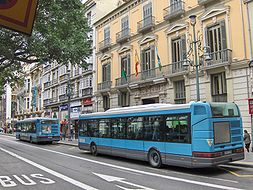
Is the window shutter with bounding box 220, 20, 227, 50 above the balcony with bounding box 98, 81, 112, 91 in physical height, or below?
above

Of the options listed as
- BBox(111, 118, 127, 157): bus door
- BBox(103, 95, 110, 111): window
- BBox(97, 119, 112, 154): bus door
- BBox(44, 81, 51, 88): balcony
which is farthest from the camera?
BBox(44, 81, 51, 88): balcony

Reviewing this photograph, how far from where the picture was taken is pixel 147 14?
27000mm

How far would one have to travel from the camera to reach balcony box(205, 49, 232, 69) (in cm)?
1902

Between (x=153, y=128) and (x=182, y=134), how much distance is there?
1867 millimetres

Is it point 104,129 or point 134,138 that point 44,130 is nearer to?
point 104,129

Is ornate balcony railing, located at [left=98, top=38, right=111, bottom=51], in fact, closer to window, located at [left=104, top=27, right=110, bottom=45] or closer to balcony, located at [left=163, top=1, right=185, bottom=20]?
window, located at [left=104, top=27, right=110, bottom=45]

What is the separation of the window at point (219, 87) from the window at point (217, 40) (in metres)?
1.40

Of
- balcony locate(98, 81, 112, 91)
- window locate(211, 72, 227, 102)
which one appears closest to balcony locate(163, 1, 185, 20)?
window locate(211, 72, 227, 102)

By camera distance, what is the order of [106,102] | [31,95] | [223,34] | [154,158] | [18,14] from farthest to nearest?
[31,95] < [106,102] < [223,34] < [154,158] < [18,14]

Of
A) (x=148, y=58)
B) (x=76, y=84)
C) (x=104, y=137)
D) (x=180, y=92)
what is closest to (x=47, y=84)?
(x=76, y=84)

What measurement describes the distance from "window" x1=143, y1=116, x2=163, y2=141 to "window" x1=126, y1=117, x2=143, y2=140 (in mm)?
383

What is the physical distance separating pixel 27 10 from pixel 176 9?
22.3 metres

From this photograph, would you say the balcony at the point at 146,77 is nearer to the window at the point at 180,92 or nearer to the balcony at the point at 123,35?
the window at the point at 180,92

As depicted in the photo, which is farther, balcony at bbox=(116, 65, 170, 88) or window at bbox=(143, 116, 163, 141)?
balcony at bbox=(116, 65, 170, 88)
